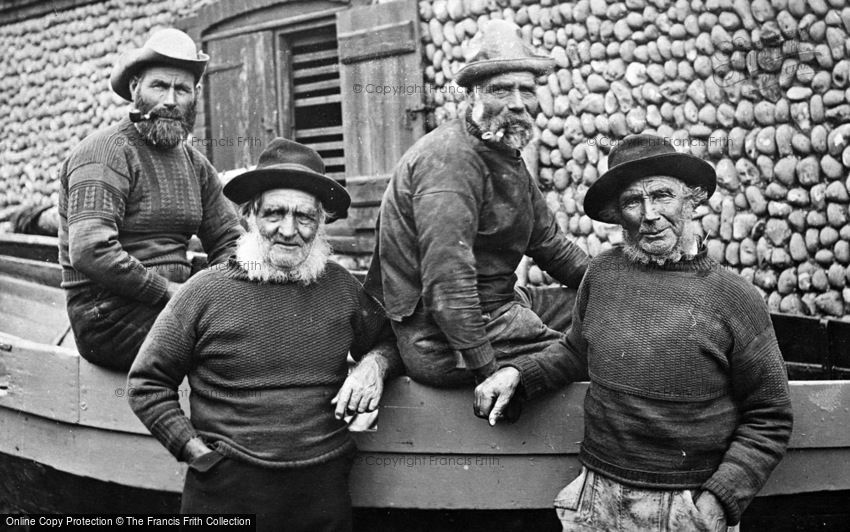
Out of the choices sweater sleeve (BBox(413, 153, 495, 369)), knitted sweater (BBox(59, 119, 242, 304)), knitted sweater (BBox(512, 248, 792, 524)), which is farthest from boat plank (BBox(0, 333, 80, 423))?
knitted sweater (BBox(512, 248, 792, 524))

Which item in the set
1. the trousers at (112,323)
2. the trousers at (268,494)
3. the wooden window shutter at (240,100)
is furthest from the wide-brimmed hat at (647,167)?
the wooden window shutter at (240,100)

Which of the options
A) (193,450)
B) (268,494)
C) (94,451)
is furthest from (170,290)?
(268,494)

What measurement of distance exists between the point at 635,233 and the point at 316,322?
1.01 m

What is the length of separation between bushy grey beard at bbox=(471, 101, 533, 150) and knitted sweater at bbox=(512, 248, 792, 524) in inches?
26.8

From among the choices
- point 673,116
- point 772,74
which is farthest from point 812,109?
point 673,116

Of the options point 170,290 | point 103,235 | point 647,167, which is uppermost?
point 647,167

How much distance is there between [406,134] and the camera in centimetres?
704

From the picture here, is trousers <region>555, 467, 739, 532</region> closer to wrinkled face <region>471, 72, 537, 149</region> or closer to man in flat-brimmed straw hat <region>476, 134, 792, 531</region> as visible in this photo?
man in flat-brimmed straw hat <region>476, 134, 792, 531</region>

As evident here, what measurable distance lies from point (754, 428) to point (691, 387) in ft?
0.63

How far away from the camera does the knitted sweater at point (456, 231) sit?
2.73 m

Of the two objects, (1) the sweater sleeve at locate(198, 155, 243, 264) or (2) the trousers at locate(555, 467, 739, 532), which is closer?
(2) the trousers at locate(555, 467, 739, 532)

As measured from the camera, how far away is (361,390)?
271 cm

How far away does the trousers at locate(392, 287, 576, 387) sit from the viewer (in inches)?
115

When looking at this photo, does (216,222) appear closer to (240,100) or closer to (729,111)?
(729,111)
